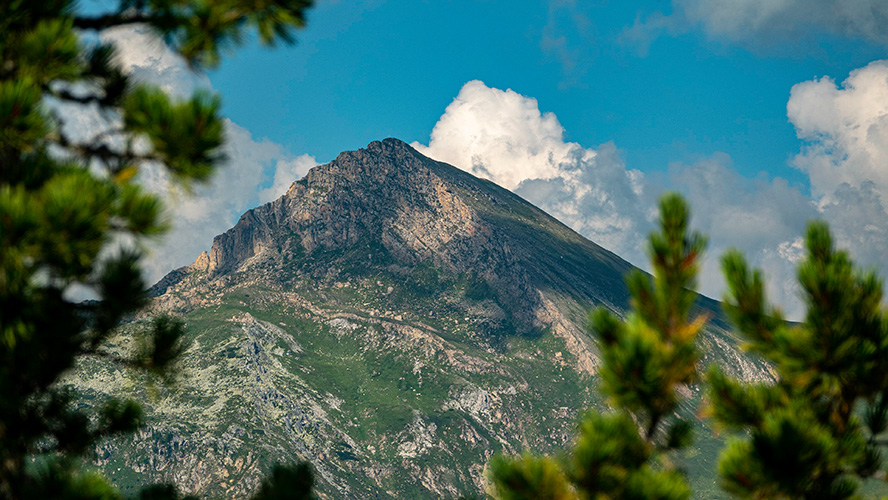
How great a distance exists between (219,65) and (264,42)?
982 millimetres

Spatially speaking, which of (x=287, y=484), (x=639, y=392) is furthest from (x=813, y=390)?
(x=287, y=484)

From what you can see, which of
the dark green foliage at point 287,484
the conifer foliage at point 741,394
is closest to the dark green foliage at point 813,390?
the conifer foliage at point 741,394

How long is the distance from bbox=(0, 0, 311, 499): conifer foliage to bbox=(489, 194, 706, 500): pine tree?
6375 mm

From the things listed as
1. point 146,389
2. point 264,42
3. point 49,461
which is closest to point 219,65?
point 264,42

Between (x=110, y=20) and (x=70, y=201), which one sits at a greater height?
(x=110, y=20)

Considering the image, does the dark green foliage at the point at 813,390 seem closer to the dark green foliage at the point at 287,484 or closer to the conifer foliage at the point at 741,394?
the conifer foliage at the point at 741,394

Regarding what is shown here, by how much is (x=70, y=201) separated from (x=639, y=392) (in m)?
8.53

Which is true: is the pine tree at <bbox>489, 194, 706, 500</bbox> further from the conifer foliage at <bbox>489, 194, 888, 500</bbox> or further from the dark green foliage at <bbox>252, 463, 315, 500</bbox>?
the dark green foliage at <bbox>252, 463, 315, 500</bbox>

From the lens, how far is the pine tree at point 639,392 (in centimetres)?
936

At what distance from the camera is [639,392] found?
9.69 m

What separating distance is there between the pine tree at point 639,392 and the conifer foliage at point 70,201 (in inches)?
251

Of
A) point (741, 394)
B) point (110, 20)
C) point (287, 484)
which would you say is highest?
point (110, 20)

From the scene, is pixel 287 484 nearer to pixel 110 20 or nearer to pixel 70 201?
pixel 70 201

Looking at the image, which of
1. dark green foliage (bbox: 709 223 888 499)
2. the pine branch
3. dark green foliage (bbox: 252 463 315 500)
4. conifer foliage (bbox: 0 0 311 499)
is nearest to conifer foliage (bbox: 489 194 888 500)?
dark green foliage (bbox: 709 223 888 499)
